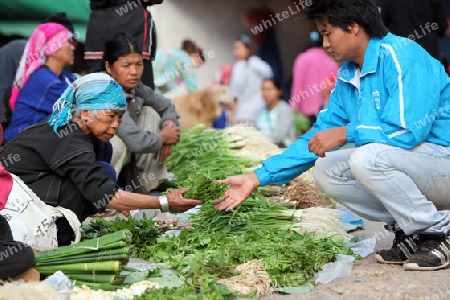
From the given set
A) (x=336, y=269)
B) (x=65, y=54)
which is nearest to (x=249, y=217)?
(x=336, y=269)

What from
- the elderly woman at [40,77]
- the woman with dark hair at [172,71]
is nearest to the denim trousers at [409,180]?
the elderly woman at [40,77]

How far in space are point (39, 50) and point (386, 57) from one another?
3.71 metres

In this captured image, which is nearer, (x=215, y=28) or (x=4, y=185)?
(x=4, y=185)

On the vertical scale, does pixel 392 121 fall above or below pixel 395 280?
above

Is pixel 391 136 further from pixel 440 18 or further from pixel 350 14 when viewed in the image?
pixel 440 18

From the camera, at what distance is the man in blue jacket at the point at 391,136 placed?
164 inches

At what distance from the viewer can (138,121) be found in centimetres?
678

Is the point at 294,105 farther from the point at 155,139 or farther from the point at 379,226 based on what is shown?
the point at 379,226

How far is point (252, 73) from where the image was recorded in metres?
12.1

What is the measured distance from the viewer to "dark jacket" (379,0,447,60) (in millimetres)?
8789

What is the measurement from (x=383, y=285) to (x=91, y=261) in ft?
4.84

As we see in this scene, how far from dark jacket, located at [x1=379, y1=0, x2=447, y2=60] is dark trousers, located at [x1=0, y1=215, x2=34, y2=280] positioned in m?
6.01

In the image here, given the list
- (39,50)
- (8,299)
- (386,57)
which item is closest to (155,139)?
(39,50)

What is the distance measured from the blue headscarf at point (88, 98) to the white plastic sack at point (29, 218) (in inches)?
18.9
